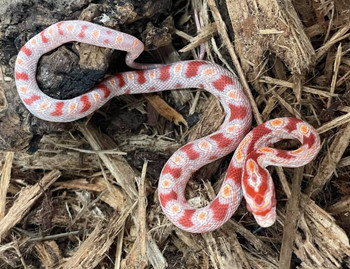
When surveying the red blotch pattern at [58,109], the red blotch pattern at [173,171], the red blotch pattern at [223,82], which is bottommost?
the red blotch pattern at [173,171]

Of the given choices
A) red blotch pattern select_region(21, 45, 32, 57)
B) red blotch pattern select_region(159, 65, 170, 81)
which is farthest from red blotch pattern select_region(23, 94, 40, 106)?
red blotch pattern select_region(159, 65, 170, 81)

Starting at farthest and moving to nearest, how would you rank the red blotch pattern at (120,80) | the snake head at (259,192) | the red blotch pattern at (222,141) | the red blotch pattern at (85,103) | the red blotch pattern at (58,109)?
the red blotch pattern at (120,80) → the red blotch pattern at (222,141) → the red blotch pattern at (85,103) → the red blotch pattern at (58,109) → the snake head at (259,192)

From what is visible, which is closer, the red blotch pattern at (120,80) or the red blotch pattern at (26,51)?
the red blotch pattern at (26,51)

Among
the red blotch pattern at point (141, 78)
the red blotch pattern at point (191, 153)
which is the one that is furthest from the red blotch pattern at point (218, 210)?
the red blotch pattern at point (141, 78)

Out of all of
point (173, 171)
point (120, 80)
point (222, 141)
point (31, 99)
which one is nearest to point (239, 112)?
point (222, 141)

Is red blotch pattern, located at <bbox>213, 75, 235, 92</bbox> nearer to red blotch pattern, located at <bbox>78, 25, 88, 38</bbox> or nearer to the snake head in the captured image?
the snake head

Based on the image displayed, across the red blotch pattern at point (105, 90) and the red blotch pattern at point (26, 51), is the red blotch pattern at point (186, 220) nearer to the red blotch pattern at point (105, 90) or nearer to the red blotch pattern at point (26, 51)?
the red blotch pattern at point (105, 90)

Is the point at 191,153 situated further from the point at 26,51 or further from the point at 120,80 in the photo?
the point at 26,51
